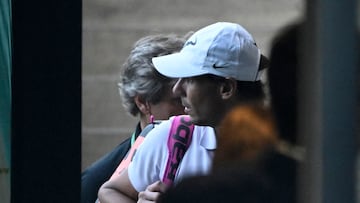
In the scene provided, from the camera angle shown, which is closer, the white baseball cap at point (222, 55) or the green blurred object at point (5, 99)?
the green blurred object at point (5, 99)

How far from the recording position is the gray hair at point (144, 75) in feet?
9.21

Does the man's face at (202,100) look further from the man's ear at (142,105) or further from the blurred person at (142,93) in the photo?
the man's ear at (142,105)

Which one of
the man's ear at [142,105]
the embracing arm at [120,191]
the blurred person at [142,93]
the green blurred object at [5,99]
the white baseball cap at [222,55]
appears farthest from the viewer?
the man's ear at [142,105]

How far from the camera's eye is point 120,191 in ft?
8.46

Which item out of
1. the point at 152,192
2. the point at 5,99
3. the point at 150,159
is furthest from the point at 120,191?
the point at 5,99

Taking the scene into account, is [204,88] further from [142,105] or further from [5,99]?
[142,105]

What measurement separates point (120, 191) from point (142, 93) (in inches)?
19.2

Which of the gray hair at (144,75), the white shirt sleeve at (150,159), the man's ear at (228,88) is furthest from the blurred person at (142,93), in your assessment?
the man's ear at (228,88)

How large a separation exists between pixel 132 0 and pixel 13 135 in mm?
393

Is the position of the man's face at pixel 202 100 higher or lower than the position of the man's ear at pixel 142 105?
higher

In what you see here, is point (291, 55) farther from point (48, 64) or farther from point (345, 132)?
point (48, 64)

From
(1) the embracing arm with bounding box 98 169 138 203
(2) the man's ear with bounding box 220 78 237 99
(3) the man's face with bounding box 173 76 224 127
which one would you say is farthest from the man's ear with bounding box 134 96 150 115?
(2) the man's ear with bounding box 220 78 237 99

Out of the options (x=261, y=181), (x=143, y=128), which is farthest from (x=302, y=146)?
(x=143, y=128)

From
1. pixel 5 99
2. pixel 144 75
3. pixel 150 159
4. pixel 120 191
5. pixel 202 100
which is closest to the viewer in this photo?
pixel 5 99
